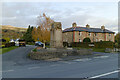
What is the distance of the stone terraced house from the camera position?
4638 centimetres

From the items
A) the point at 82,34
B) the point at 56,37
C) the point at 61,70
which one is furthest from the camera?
the point at 82,34

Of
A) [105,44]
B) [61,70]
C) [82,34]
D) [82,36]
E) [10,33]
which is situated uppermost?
[10,33]

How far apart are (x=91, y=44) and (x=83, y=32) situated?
37.3ft

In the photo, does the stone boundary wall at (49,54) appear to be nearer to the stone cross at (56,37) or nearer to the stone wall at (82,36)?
the stone cross at (56,37)

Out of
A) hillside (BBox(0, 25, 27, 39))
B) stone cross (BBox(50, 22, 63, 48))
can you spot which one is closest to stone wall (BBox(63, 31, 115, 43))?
stone cross (BBox(50, 22, 63, 48))

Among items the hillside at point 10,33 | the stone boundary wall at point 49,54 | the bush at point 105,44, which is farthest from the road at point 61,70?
the hillside at point 10,33

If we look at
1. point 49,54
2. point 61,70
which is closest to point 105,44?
point 49,54

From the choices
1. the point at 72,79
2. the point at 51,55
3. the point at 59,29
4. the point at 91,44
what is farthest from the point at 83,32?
the point at 72,79

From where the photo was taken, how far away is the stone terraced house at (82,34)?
152 ft

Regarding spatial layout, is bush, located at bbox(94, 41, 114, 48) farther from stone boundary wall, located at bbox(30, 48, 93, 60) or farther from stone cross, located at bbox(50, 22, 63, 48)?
stone cross, located at bbox(50, 22, 63, 48)

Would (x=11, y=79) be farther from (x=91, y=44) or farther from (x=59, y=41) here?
(x=91, y=44)

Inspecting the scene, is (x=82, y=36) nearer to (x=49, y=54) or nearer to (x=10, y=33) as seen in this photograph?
(x=49, y=54)

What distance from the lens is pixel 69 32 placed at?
156 ft

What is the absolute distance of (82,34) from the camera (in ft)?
156
